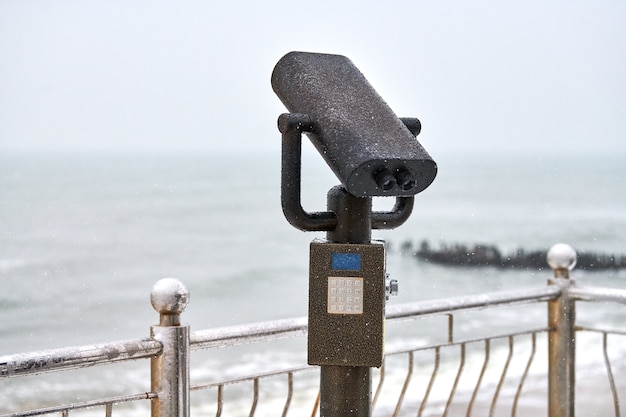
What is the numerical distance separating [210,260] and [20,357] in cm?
3703

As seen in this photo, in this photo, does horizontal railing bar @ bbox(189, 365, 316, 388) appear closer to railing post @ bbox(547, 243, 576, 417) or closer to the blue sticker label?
the blue sticker label

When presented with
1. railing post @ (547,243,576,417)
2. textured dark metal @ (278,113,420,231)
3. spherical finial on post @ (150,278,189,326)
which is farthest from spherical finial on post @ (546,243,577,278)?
spherical finial on post @ (150,278,189,326)

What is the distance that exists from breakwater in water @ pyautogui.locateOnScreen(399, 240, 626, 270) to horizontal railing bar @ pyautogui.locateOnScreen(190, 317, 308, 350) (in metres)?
34.1

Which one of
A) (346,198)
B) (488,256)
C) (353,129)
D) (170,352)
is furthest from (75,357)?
(488,256)

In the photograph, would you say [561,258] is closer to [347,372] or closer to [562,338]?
[562,338]

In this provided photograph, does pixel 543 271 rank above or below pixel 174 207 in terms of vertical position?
below

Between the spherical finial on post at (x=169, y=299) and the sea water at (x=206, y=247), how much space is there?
64.5 ft

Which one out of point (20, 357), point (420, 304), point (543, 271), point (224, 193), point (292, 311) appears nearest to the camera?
point (20, 357)

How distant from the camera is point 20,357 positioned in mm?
2393

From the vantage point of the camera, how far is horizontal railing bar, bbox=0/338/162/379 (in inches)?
93.8

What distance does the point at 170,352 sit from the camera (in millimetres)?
2689

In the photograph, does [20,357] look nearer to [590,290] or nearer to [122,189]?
[590,290]

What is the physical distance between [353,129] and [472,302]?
4.35 ft

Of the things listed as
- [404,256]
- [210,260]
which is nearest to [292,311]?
[210,260]
